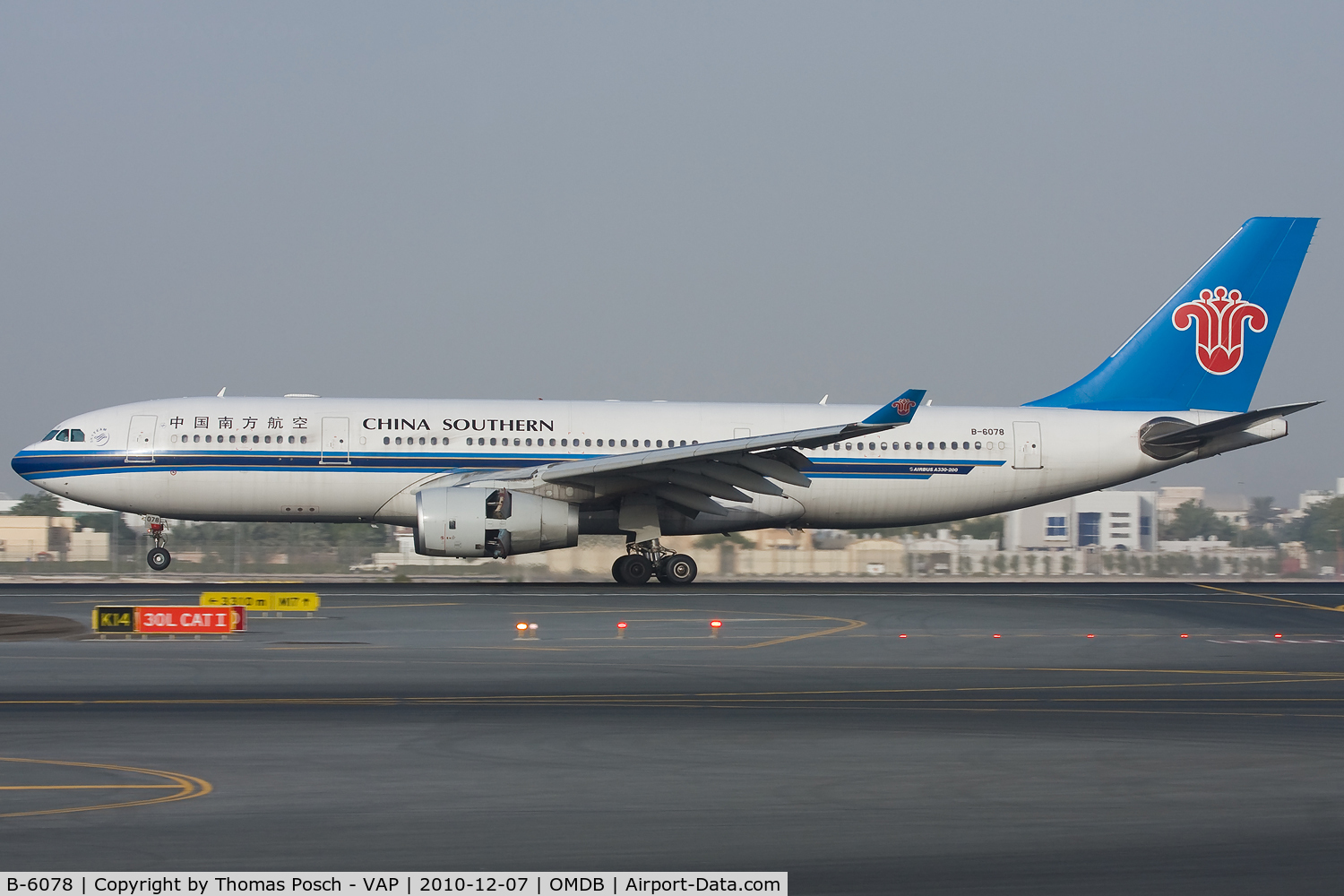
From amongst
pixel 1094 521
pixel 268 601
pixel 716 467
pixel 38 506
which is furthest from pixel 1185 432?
pixel 38 506

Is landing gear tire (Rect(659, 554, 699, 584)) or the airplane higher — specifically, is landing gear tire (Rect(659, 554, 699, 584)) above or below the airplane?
below

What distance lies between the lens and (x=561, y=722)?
1175cm

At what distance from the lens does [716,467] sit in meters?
28.7

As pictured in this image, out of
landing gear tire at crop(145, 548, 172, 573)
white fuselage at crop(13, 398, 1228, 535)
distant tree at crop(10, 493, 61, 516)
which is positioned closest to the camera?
white fuselage at crop(13, 398, 1228, 535)

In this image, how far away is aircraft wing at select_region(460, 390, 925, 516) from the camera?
26.9m

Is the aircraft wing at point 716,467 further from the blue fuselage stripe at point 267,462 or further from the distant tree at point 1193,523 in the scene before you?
the distant tree at point 1193,523

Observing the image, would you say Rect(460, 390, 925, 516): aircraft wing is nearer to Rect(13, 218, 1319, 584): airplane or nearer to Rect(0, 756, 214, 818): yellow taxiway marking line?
Rect(13, 218, 1319, 584): airplane

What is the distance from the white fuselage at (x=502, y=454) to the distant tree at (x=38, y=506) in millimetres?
30358

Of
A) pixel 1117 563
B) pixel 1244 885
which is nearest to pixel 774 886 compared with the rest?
pixel 1244 885

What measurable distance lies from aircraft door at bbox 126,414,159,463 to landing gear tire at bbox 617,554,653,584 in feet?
34.7

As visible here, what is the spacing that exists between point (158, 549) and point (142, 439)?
290cm

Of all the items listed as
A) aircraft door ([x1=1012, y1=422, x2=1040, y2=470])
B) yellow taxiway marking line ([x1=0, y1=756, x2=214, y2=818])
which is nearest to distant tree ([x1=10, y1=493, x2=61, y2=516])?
aircraft door ([x1=1012, y1=422, x2=1040, y2=470])

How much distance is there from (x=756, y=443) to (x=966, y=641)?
8.99m

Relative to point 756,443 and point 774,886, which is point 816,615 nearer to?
point 756,443
